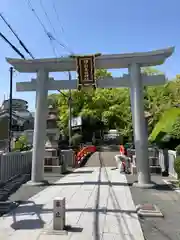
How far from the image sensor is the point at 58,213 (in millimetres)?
6215

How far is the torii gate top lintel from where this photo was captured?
41.7ft

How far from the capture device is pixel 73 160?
846 inches

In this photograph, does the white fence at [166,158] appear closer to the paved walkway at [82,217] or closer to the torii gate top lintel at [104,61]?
the paved walkway at [82,217]

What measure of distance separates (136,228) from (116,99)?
32366mm

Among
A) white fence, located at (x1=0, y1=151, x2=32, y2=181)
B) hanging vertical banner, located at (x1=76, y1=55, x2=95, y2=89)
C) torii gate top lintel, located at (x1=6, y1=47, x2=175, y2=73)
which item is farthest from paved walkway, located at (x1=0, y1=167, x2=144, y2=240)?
torii gate top lintel, located at (x1=6, y1=47, x2=175, y2=73)

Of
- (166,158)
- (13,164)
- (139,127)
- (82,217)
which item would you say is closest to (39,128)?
(13,164)

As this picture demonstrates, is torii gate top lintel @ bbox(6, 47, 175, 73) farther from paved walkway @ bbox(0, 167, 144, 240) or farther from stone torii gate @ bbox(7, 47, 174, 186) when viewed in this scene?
paved walkway @ bbox(0, 167, 144, 240)

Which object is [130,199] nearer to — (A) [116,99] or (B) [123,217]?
(B) [123,217]

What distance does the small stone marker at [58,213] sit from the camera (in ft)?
20.3

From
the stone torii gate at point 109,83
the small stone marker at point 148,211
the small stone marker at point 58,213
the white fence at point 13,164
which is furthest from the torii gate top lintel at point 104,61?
Answer: the small stone marker at point 58,213

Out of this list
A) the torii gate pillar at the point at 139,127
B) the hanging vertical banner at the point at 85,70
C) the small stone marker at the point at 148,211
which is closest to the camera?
the small stone marker at the point at 148,211

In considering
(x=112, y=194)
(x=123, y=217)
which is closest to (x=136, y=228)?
(x=123, y=217)

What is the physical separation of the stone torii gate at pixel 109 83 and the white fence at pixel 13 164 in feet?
3.57

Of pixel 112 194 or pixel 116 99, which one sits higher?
pixel 116 99
